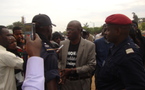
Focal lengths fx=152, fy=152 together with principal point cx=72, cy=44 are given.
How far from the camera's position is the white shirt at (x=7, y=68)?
7.87ft

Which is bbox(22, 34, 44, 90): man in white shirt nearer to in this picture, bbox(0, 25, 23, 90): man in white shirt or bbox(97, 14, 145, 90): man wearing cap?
bbox(97, 14, 145, 90): man wearing cap

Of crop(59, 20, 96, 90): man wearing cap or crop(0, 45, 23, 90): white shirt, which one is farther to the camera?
crop(59, 20, 96, 90): man wearing cap

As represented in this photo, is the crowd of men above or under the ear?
under

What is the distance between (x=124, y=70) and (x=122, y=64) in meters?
0.07

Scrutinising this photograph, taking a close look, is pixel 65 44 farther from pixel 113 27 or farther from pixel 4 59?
pixel 113 27

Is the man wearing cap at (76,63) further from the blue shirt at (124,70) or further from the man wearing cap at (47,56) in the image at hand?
the man wearing cap at (47,56)

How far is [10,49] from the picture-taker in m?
3.38

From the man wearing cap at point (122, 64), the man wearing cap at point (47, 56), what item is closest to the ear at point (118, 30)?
the man wearing cap at point (122, 64)

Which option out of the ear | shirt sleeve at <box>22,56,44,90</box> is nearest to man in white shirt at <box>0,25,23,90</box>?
shirt sleeve at <box>22,56,44,90</box>

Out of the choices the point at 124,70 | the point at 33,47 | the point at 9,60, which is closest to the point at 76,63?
the point at 9,60

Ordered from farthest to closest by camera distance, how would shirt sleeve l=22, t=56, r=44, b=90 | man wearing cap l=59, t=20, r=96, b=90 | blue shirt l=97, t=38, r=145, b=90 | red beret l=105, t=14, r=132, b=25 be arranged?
man wearing cap l=59, t=20, r=96, b=90 → red beret l=105, t=14, r=132, b=25 → blue shirt l=97, t=38, r=145, b=90 → shirt sleeve l=22, t=56, r=44, b=90

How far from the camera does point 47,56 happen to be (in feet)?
5.50

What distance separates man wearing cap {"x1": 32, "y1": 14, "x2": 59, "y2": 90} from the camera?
1648 mm

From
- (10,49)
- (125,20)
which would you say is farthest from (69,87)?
(125,20)
